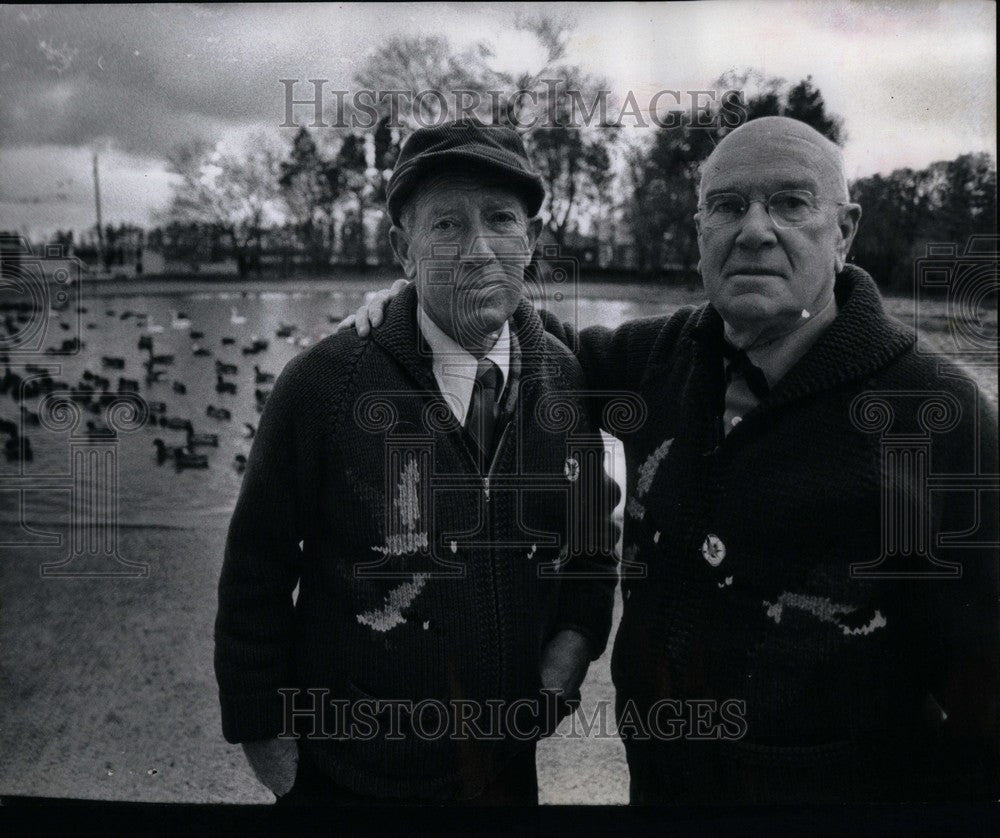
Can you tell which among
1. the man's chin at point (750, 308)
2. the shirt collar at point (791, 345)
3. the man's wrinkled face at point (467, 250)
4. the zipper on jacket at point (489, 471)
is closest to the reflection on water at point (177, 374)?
the man's wrinkled face at point (467, 250)

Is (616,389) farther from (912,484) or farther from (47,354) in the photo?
(47,354)

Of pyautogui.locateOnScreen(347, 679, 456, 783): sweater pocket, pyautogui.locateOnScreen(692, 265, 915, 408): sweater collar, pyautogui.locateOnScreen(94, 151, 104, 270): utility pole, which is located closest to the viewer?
pyautogui.locateOnScreen(692, 265, 915, 408): sweater collar

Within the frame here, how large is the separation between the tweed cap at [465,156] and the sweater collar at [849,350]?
2.49 feet

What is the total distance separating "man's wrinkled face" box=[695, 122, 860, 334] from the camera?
205cm

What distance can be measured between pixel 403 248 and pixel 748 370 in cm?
93

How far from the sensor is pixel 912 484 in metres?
2.10

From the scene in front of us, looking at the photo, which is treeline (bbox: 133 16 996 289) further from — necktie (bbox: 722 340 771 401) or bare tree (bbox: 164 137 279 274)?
necktie (bbox: 722 340 771 401)

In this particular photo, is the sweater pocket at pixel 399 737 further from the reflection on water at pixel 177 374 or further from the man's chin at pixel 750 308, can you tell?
the man's chin at pixel 750 308

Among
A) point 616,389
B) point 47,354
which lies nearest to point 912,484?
point 616,389

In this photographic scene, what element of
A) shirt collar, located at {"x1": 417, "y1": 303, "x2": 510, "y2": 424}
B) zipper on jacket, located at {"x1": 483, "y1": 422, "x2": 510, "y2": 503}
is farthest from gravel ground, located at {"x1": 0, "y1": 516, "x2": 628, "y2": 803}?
shirt collar, located at {"x1": 417, "y1": 303, "x2": 510, "y2": 424}

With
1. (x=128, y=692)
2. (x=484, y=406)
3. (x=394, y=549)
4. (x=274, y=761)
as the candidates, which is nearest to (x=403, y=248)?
(x=484, y=406)

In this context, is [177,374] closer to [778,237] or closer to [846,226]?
[778,237]

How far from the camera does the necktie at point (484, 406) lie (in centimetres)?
217

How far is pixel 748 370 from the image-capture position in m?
2.09
